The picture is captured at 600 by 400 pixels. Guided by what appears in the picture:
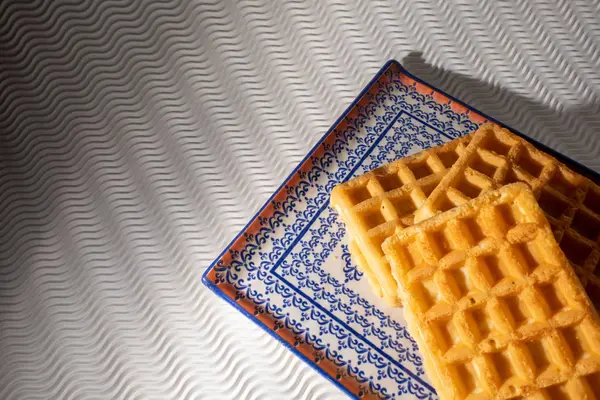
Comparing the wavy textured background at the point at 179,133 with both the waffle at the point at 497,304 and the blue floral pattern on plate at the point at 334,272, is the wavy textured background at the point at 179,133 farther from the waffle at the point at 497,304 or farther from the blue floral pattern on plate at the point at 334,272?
the waffle at the point at 497,304

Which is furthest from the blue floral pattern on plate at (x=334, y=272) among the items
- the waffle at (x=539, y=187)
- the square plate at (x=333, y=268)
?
the waffle at (x=539, y=187)

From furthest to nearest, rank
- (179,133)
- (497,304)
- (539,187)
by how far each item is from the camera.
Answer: (179,133), (539,187), (497,304)

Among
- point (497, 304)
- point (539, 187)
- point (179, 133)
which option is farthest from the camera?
point (179, 133)

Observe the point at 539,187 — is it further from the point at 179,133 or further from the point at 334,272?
the point at 179,133

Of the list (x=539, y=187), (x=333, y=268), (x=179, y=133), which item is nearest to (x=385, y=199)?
(x=333, y=268)

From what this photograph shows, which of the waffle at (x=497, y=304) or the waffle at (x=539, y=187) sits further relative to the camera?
the waffle at (x=539, y=187)

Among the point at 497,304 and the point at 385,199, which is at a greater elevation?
the point at 385,199

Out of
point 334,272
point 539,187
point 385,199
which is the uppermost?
point 539,187
